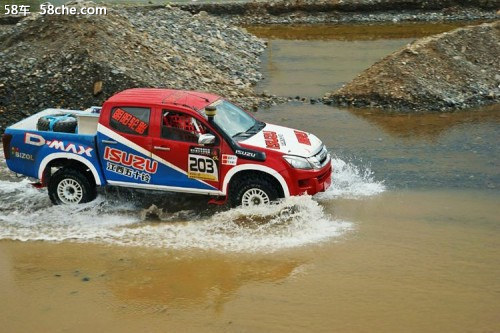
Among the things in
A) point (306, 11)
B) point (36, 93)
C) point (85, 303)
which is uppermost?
point (306, 11)

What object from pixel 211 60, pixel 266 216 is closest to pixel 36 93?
pixel 211 60

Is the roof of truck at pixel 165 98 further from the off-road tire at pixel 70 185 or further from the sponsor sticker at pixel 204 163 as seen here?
the off-road tire at pixel 70 185

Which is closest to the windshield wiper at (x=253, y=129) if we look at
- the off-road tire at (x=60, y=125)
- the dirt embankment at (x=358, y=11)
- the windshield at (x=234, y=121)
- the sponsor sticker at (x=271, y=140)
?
the windshield at (x=234, y=121)

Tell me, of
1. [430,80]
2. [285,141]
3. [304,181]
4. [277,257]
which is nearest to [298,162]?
[304,181]

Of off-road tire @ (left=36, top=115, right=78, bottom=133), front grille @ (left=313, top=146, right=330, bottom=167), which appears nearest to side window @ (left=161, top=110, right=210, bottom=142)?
front grille @ (left=313, top=146, right=330, bottom=167)

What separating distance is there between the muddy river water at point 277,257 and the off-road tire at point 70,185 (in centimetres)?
18

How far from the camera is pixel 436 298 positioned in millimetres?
8672

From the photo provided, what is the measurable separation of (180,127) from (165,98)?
685 millimetres

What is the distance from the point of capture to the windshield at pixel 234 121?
11133 millimetres

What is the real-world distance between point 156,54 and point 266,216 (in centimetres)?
989

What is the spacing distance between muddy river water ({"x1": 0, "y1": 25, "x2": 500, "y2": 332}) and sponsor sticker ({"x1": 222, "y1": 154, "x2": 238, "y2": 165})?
0.88m

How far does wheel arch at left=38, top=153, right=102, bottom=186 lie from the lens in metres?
11.3

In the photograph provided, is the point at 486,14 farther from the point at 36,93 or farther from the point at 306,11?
the point at 36,93

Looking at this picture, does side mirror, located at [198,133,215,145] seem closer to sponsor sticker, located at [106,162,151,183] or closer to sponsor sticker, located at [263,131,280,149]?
sponsor sticker, located at [263,131,280,149]
